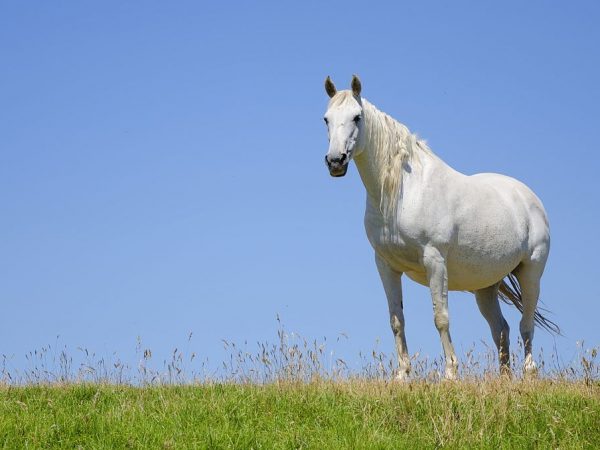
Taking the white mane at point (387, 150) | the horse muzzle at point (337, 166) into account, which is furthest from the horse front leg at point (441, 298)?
the horse muzzle at point (337, 166)

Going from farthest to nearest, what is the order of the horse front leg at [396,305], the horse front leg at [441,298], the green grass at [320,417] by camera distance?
the horse front leg at [396,305]
the horse front leg at [441,298]
the green grass at [320,417]

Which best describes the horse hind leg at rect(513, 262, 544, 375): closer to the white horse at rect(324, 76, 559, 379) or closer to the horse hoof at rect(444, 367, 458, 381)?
the white horse at rect(324, 76, 559, 379)

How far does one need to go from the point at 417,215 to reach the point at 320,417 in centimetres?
296

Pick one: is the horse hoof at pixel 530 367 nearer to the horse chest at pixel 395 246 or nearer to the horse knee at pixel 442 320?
the horse knee at pixel 442 320

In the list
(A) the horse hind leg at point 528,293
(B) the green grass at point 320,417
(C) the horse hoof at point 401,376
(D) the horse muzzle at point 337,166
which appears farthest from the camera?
(A) the horse hind leg at point 528,293

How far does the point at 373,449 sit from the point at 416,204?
145 inches

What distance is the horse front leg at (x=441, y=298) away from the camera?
32.4 feet

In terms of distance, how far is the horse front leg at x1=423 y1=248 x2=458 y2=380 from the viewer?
988cm

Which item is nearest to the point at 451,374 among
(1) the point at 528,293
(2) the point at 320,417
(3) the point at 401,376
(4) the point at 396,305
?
(3) the point at 401,376

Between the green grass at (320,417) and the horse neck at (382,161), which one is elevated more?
the horse neck at (382,161)

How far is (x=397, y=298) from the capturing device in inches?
405

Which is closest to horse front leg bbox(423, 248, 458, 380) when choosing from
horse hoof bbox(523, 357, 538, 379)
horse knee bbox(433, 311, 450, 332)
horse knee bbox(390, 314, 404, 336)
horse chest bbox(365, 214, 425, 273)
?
horse knee bbox(433, 311, 450, 332)

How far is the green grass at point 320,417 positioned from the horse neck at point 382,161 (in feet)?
7.39

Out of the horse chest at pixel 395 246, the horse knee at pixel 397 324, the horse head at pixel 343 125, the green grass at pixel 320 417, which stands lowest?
the green grass at pixel 320 417
